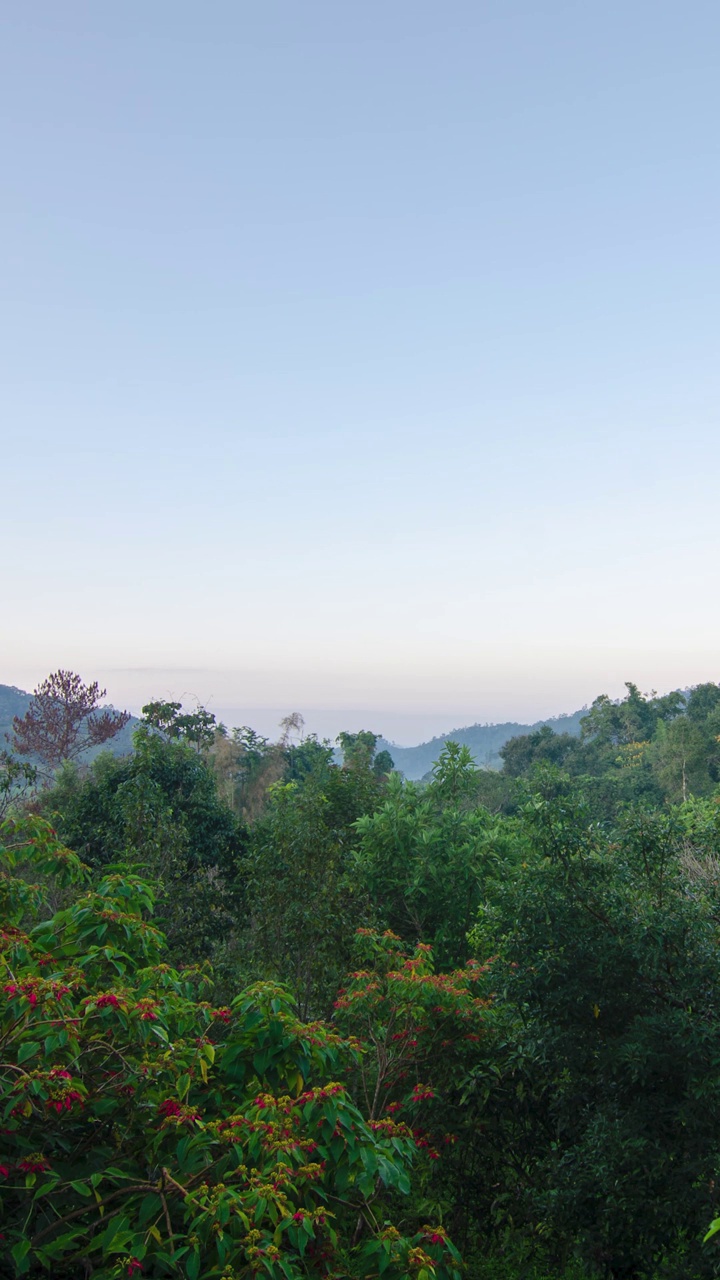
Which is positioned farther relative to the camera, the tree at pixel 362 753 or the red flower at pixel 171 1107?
the tree at pixel 362 753

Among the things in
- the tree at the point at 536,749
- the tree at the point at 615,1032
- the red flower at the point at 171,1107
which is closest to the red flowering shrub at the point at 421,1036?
the tree at the point at 615,1032

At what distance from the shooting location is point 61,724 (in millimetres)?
34281

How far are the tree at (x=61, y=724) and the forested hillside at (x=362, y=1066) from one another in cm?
2347

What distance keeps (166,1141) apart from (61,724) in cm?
3291

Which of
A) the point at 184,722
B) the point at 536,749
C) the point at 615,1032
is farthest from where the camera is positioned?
the point at 536,749

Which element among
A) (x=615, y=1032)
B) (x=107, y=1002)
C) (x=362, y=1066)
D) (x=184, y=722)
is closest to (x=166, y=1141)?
(x=107, y=1002)

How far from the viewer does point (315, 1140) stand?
332 centimetres

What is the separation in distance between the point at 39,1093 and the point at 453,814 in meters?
10.4

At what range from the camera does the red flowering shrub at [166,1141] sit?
2867 mm

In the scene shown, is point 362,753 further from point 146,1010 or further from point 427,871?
point 146,1010

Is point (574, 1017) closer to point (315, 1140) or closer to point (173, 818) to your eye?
point (315, 1140)

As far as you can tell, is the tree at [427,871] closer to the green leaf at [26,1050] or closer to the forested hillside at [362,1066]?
the forested hillside at [362,1066]

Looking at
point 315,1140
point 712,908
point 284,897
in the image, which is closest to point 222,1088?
point 315,1140

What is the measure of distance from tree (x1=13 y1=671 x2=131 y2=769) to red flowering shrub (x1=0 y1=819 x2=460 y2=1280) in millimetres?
31398
